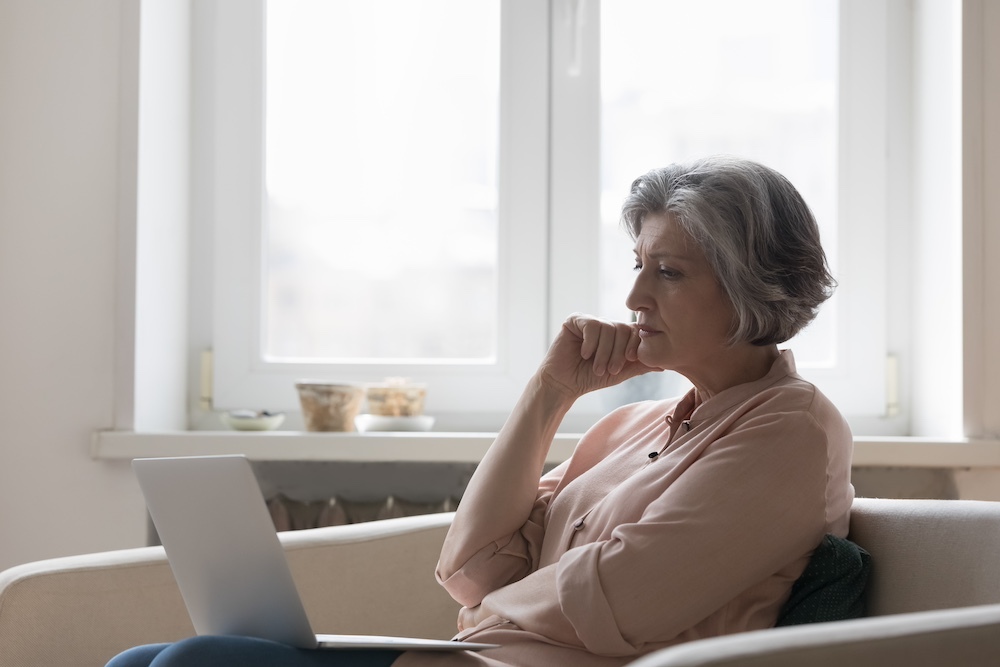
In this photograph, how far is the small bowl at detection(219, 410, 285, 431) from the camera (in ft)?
7.88

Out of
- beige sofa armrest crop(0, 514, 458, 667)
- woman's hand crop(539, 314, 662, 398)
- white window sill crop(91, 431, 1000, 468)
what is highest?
woman's hand crop(539, 314, 662, 398)

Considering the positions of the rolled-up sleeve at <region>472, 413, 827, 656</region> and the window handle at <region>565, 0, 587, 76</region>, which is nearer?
the rolled-up sleeve at <region>472, 413, 827, 656</region>

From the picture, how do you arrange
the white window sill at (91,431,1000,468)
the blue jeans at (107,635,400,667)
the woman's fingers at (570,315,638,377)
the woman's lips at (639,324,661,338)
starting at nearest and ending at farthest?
the blue jeans at (107,635,400,667)
the woman's lips at (639,324,661,338)
the woman's fingers at (570,315,638,377)
the white window sill at (91,431,1000,468)

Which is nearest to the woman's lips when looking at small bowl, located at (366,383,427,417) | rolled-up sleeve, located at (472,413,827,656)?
rolled-up sleeve, located at (472,413,827,656)

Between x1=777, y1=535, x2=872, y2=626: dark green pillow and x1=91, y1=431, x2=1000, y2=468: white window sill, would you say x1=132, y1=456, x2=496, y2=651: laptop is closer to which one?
x1=777, y1=535, x2=872, y2=626: dark green pillow

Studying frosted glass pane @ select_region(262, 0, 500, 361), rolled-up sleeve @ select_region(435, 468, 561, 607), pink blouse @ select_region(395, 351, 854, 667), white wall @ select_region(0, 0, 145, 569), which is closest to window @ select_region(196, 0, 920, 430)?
frosted glass pane @ select_region(262, 0, 500, 361)

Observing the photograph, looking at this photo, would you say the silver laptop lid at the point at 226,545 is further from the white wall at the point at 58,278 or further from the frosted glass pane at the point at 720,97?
the frosted glass pane at the point at 720,97

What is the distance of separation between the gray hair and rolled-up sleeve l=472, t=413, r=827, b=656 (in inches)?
6.8

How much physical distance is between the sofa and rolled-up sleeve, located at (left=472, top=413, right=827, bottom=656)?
16 centimetres

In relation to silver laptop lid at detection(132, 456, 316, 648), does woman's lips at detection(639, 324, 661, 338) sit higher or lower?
higher

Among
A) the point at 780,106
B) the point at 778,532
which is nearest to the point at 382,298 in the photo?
the point at 780,106

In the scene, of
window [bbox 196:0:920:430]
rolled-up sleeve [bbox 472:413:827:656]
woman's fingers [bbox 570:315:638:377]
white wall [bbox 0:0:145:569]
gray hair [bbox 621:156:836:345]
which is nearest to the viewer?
rolled-up sleeve [bbox 472:413:827:656]

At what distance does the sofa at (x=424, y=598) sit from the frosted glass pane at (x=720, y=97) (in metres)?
1.07

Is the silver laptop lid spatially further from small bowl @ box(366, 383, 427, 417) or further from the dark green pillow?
small bowl @ box(366, 383, 427, 417)
